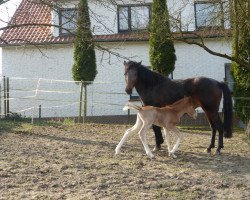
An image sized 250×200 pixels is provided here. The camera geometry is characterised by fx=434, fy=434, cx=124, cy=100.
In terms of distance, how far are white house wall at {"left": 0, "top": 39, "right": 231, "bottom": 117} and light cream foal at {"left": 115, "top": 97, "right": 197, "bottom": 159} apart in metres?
11.2

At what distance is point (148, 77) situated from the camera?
29.2 ft

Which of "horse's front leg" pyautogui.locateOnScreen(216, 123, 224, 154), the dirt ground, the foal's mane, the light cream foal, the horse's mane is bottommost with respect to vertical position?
the dirt ground

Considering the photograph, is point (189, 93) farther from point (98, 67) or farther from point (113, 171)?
point (98, 67)

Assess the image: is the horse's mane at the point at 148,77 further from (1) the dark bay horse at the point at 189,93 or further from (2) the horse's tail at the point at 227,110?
(2) the horse's tail at the point at 227,110

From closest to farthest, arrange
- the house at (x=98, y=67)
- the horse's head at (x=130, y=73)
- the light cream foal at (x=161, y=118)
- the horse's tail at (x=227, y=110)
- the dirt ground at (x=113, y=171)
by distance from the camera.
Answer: the dirt ground at (x=113, y=171) < the light cream foal at (x=161, y=118) < the horse's head at (x=130, y=73) < the horse's tail at (x=227, y=110) < the house at (x=98, y=67)

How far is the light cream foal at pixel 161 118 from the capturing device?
796cm

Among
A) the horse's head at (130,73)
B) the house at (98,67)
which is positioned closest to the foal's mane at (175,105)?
the horse's head at (130,73)

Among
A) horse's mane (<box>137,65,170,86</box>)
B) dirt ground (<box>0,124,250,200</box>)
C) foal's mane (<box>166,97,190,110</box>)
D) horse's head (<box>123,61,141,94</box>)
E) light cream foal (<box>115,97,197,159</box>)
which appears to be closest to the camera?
dirt ground (<box>0,124,250,200</box>)

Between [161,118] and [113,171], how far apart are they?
5.82 feet

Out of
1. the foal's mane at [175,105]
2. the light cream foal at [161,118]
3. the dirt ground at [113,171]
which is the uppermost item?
the foal's mane at [175,105]

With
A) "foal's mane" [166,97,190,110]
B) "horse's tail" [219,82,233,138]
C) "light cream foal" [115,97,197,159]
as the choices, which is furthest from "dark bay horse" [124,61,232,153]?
"foal's mane" [166,97,190,110]

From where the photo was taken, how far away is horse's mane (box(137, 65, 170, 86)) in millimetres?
8837

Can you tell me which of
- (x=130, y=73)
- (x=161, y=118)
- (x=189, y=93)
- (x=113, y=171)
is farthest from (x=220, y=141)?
(x=113, y=171)

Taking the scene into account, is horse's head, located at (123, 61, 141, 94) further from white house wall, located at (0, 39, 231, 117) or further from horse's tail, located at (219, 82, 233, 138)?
white house wall, located at (0, 39, 231, 117)
